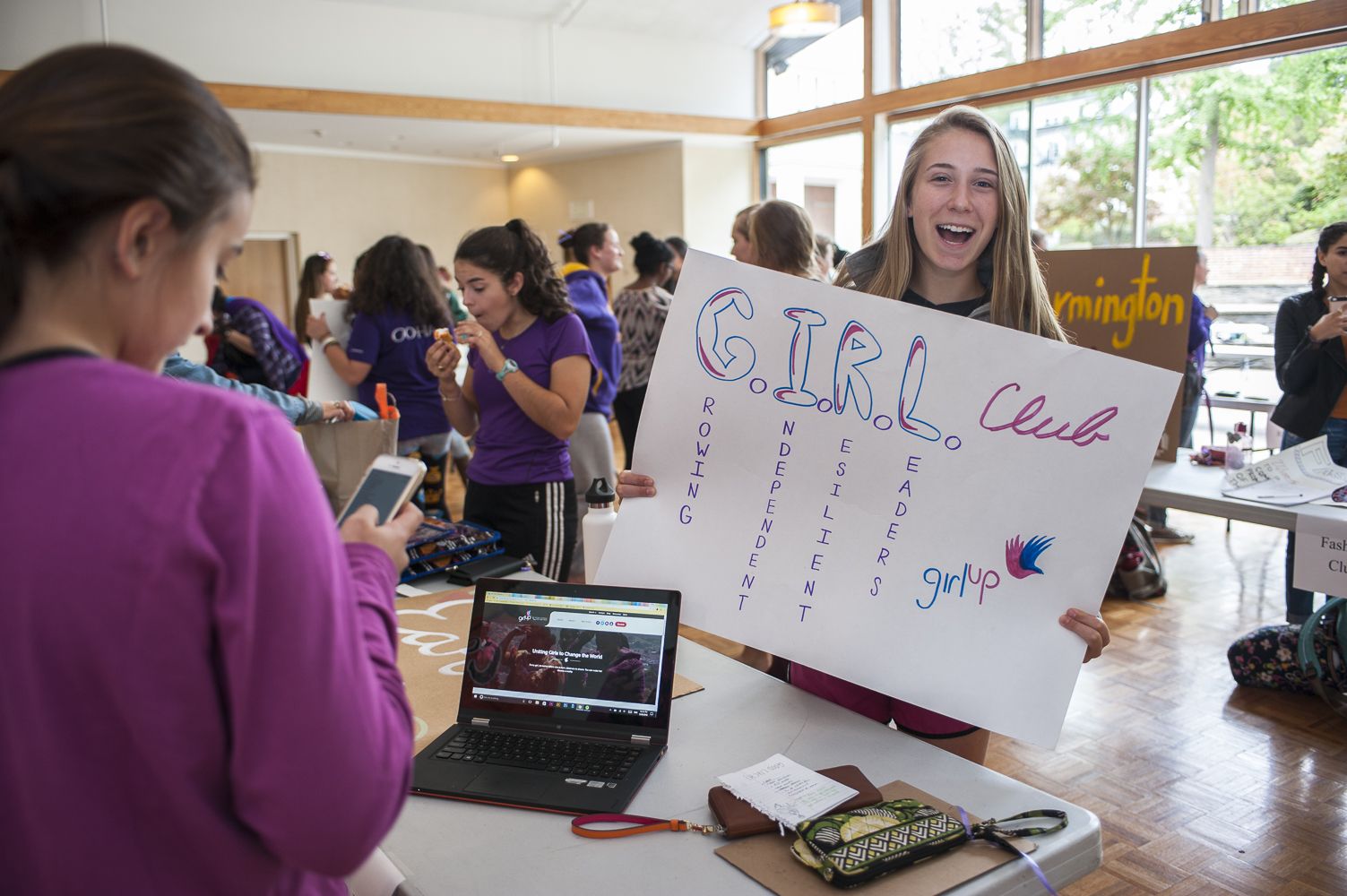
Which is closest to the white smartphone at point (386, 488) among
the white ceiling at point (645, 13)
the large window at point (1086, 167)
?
the large window at point (1086, 167)

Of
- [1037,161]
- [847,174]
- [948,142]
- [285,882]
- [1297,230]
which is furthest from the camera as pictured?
[847,174]

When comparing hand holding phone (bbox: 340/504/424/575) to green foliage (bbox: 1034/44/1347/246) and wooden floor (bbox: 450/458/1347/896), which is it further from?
green foliage (bbox: 1034/44/1347/246)

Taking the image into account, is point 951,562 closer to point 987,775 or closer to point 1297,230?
point 987,775

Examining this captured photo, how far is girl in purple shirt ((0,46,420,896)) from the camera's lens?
0.58 m

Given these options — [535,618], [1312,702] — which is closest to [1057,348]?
[535,618]

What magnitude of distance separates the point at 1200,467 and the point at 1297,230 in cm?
337

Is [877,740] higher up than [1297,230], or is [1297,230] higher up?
[1297,230]

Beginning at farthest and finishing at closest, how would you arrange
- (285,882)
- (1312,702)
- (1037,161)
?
(1037,161) → (1312,702) → (285,882)

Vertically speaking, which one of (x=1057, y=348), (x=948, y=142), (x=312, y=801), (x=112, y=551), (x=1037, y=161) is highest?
(x=1037, y=161)

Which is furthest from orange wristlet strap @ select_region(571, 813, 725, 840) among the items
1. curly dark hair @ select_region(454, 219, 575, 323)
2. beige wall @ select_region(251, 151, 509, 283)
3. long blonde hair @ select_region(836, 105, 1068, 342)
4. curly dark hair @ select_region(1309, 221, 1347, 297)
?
beige wall @ select_region(251, 151, 509, 283)

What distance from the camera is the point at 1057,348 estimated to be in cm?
132

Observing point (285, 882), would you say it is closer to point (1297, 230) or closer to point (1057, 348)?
point (1057, 348)

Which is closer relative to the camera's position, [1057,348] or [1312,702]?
[1057,348]

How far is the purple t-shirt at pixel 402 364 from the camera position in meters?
3.79
